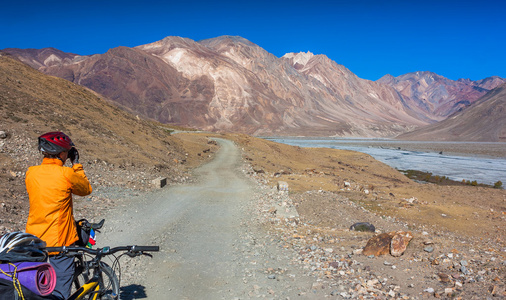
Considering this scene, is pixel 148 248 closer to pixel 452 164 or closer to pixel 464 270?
pixel 464 270

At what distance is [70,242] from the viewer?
3.83m

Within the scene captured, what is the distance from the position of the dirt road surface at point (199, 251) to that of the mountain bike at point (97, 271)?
6.41 ft

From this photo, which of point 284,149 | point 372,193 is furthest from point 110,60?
point 372,193

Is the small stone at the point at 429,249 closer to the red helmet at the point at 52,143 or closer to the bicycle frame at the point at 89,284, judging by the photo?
the bicycle frame at the point at 89,284

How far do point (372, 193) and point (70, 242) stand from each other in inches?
834

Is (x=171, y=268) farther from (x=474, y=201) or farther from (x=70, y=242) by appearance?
(x=474, y=201)

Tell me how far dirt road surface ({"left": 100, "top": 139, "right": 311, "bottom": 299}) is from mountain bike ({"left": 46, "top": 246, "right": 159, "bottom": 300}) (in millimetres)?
1953

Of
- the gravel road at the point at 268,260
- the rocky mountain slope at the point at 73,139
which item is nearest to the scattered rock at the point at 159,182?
the rocky mountain slope at the point at 73,139

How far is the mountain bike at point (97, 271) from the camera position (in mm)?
3498

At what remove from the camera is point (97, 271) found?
151 inches

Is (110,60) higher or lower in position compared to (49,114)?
higher

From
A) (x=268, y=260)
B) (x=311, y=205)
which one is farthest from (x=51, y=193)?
(x=311, y=205)

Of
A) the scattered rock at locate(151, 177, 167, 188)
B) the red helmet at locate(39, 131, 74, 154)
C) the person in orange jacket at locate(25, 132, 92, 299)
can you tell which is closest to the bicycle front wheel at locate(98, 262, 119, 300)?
the person in orange jacket at locate(25, 132, 92, 299)

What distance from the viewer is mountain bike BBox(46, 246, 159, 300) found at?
11.5 feet
